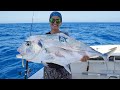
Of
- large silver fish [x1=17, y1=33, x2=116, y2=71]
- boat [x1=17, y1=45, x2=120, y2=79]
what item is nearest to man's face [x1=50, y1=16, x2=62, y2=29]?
large silver fish [x1=17, y1=33, x2=116, y2=71]

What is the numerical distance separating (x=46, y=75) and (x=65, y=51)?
476 millimetres

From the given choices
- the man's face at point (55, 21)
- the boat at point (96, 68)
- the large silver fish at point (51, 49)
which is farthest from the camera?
the boat at point (96, 68)

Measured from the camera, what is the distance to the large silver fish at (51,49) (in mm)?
1956

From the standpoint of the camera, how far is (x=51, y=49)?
1972mm

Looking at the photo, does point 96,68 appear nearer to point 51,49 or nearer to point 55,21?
point 55,21

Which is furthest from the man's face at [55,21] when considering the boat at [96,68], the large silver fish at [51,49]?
the boat at [96,68]

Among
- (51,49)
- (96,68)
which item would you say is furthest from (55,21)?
(96,68)

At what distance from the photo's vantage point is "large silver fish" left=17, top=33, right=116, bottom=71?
1956 millimetres

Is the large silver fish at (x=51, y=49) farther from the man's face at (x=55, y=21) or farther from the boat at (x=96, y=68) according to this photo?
the boat at (x=96, y=68)

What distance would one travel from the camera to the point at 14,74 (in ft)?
19.0

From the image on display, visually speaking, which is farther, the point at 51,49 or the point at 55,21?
the point at 55,21

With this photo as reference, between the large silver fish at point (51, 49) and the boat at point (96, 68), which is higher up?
the large silver fish at point (51, 49)
